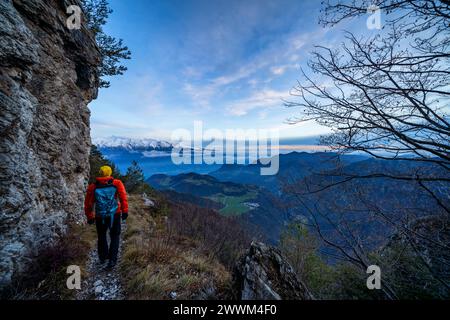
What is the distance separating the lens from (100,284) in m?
3.72

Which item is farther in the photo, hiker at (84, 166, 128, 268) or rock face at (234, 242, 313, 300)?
hiker at (84, 166, 128, 268)

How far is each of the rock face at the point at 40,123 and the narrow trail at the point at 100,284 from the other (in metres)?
1.24

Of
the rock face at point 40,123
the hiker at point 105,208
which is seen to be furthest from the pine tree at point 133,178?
the hiker at point 105,208

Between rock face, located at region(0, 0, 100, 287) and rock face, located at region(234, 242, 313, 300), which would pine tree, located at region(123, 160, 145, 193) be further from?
rock face, located at region(234, 242, 313, 300)

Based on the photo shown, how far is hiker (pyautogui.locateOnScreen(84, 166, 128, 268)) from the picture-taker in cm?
418

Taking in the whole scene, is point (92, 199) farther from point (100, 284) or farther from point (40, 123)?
point (40, 123)

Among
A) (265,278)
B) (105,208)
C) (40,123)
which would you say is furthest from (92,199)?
(265,278)

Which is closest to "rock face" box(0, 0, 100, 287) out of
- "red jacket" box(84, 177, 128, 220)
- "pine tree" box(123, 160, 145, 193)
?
"red jacket" box(84, 177, 128, 220)

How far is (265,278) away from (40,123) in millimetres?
7381

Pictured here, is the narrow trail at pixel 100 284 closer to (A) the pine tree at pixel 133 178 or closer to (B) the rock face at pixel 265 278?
(B) the rock face at pixel 265 278

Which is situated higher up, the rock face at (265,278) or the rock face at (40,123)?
the rock face at (40,123)

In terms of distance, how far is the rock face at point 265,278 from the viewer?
3.01 metres

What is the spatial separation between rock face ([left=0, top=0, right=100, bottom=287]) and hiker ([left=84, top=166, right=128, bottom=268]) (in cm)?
127
